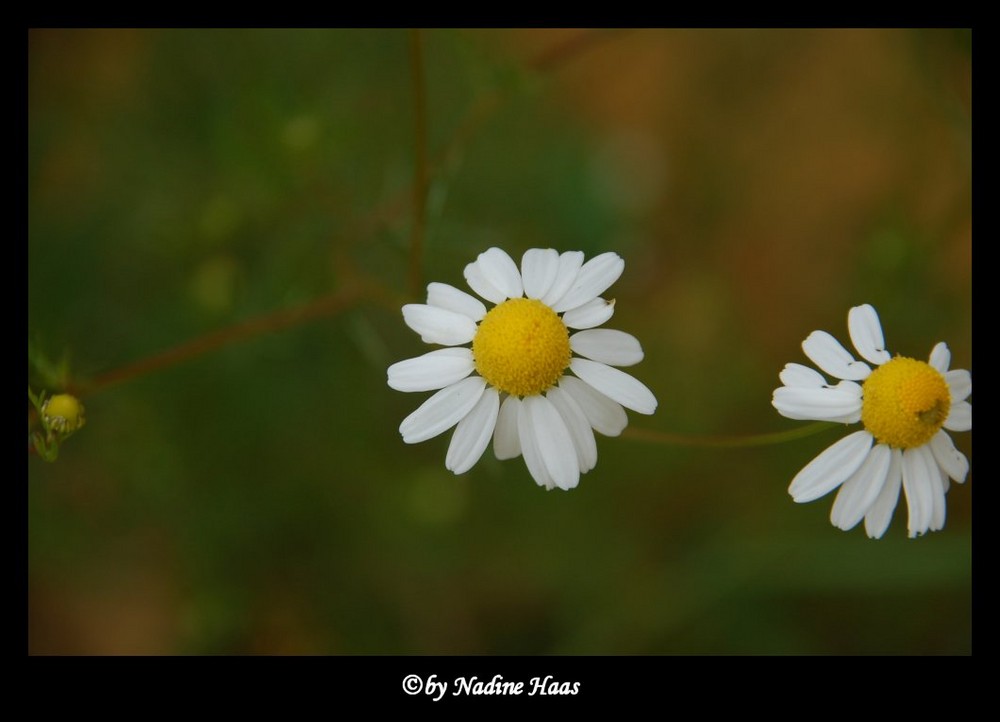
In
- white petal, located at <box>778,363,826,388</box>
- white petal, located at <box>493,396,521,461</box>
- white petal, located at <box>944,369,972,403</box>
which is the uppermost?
white petal, located at <box>944,369,972,403</box>

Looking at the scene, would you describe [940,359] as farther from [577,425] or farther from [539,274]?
[539,274]

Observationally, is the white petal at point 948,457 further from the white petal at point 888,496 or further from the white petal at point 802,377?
the white petal at point 802,377

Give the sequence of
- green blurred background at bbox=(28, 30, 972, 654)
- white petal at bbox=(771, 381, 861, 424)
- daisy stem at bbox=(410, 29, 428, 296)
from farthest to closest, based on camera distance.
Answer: green blurred background at bbox=(28, 30, 972, 654) < daisy stem at bbox=(410, 29, 428, 296) < white petal at bbox=(771, 381, 861, 424)

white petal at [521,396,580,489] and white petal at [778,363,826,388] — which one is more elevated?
white petal at [778,363,826,388]

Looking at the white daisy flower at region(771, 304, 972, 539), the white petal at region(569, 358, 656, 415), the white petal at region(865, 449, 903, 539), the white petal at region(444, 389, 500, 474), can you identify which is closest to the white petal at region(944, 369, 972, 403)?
the white daisy flower at region(771, 304, 972, 539)

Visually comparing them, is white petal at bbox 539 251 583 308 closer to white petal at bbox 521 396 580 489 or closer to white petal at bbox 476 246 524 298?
white petal at bbox 476 246 524 298

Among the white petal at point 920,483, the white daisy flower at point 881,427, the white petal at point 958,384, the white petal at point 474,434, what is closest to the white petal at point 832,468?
the white daisy flower at point 881,427
